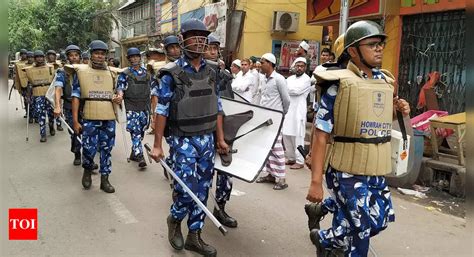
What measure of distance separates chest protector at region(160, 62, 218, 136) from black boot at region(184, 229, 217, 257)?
0.89m

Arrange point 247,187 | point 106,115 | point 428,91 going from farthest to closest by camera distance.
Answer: point 428,91 → point 247,187 → point 106,115

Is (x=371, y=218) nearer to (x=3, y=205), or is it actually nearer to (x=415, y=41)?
(x=3, y=205)

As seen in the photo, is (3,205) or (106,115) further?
(106,115)

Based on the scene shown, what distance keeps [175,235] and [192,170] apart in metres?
0.67

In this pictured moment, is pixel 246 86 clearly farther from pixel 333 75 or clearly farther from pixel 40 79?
pixel 333 75

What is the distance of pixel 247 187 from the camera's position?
5.61m

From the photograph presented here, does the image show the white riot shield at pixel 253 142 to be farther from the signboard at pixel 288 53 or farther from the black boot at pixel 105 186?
the signboard at pixel 288 53

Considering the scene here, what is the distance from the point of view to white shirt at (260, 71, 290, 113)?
571cm

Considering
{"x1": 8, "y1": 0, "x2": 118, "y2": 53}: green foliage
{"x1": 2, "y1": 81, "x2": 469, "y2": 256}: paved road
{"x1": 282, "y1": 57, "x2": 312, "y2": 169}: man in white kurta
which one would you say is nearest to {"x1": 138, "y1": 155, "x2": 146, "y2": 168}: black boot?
{"x1": 2, "y1": 81, "x2": 469, "y2": 256}: paved road

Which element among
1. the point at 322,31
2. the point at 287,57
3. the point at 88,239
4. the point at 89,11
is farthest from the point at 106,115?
the point at 89,11

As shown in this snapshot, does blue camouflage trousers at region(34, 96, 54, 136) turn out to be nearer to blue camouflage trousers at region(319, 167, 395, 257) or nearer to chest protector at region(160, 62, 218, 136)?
chest protector at region(160, 62, 218, 136)

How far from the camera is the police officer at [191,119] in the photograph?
10.8 ft

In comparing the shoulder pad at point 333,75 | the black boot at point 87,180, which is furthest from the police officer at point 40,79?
the shoulder pad at point 333,75

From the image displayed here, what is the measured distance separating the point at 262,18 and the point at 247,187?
1003cm
